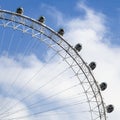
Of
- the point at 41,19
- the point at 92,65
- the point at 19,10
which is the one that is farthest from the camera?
the point at 92,65

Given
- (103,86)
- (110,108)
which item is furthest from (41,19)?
(110,108)

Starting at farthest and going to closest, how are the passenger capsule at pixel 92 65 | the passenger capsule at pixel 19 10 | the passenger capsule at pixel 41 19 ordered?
1. the passenger capsule at pixel 92 65
2. the passenger capsule at pixel 41 19
3. the passenger capsule at pixel 19 10

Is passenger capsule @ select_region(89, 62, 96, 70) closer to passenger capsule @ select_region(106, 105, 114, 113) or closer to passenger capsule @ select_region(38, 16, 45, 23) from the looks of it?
passenger capsule @ select_region(106, 105, 114, 113)

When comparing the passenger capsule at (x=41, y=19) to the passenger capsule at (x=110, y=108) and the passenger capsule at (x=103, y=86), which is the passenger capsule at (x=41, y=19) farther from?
the passenger capsule at (x=110, y=108)

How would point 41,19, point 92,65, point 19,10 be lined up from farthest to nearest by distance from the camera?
point 92,65
point 41,19
point 19,10

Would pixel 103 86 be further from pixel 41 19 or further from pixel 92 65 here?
pixel 41 19

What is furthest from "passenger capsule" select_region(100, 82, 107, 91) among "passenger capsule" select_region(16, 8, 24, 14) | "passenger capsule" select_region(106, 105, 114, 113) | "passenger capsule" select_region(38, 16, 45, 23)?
"passenger capsule" select_region(16, 8, 24, 14)

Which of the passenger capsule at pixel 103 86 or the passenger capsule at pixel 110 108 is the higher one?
the passenger capsule at pixel 103 86

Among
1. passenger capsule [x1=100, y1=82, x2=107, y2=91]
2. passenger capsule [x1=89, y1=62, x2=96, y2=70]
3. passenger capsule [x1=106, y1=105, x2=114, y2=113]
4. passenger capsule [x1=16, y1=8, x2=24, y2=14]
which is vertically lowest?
passenger capsule [x1=106, y1=105, x2=114, y2=113]

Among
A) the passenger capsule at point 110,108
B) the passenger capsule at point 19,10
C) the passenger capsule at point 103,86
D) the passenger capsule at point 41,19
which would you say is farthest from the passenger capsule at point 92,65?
the passenger capsule at point 19,10

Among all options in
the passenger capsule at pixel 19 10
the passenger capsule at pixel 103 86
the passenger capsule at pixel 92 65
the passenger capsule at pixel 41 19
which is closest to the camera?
the passenger capsule at pixel 19 10

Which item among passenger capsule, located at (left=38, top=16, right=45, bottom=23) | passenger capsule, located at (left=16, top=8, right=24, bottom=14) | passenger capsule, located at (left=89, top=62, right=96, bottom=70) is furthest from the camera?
passenger capsule, located at (left=89, top=62, right=96, bottom=70)

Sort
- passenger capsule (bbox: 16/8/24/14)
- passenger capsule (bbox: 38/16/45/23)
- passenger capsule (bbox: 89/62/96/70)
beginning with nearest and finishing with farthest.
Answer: passenger capsule (bbox: 16/8/24/14) < passenger capsule (bbox: 38/16/45/23) < passenger capsule (bbox: 89/62/96/70)

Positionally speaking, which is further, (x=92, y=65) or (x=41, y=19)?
(x=92, y=65)
